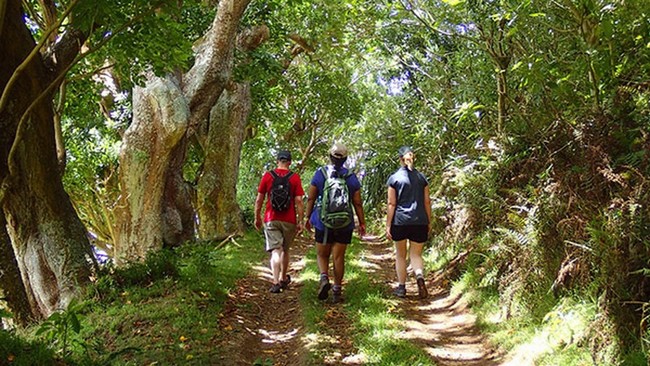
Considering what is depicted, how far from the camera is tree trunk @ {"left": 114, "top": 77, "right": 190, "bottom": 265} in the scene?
8578mm

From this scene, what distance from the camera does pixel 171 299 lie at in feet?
20.2

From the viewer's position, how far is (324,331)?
5.70 meters

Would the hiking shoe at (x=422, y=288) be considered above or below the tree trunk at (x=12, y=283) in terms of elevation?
below

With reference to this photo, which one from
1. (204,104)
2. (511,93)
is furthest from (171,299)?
(511,93)

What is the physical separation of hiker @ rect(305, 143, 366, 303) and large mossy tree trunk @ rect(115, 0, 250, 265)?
9.91 feet

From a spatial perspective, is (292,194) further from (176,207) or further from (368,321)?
(176,207)

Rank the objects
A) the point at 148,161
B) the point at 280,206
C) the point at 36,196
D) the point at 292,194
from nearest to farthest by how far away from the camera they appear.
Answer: the point at 36,196
the point at 280,206
the point at 292,194
the point at 148,161

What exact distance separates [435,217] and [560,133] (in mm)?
4013

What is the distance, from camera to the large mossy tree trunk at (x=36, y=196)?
5.96 meters

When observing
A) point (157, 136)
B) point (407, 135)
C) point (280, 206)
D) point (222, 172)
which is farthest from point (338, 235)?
point (407, 135)

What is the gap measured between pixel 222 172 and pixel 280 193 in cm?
658

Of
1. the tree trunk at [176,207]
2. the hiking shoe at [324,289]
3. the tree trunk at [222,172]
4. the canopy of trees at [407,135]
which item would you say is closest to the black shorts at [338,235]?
the hiking shoe at [324,289]

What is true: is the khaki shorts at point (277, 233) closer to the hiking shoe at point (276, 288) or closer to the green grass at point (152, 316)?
the hiking shoe at point (276, 288)

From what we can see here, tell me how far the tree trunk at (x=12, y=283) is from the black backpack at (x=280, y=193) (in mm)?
3197
